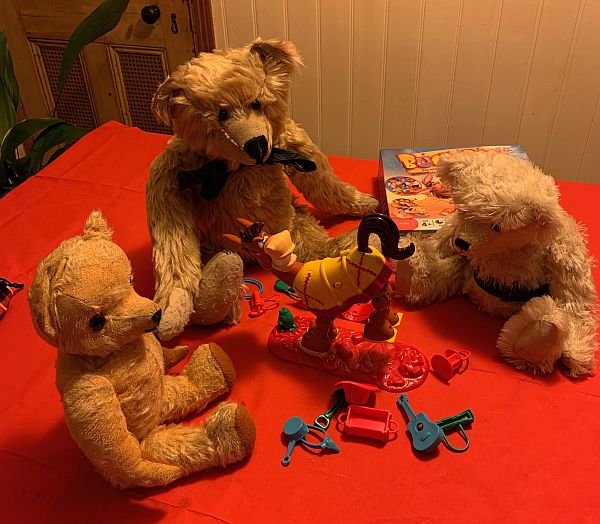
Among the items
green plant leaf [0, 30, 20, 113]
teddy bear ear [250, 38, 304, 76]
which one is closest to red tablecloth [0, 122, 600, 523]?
teddy bear ear [250, 38, 304, 76]

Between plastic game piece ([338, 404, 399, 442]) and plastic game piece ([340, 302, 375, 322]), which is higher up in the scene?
plastic game piece ([340, 302, 375, 322])

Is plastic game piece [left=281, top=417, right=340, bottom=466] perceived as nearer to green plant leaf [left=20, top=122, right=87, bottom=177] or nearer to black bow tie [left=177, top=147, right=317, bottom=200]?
black bow tie [left=177, top=147, right=317, bottom=200]

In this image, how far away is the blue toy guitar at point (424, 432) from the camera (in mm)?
731

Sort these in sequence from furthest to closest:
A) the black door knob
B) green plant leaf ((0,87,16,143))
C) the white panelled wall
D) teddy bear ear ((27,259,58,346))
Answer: the black door knob → green plant leaf ((0,87,16,143)) → the white panelled wall → teddy bear ear ((27,259,58,346))

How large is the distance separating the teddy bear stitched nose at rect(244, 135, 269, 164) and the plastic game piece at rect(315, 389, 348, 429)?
373 millimetres

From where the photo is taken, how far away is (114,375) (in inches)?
25.8

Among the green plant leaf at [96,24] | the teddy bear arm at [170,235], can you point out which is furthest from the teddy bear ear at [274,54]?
the green plant leaf at [96,24]

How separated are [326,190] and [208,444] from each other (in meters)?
0.60

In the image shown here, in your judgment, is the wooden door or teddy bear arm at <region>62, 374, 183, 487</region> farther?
the wooden door

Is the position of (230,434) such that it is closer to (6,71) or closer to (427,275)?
(427,275)

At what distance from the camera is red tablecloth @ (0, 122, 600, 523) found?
682 millimetres

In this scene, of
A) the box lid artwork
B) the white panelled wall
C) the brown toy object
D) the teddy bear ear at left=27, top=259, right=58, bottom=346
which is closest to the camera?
the teddy bear ear at left=27, top=259, right=58, bottom=346

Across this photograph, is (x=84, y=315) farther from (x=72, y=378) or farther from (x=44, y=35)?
(x=44, y=35)

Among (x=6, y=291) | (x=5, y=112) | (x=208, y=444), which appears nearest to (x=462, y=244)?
(x=208, y=444)
